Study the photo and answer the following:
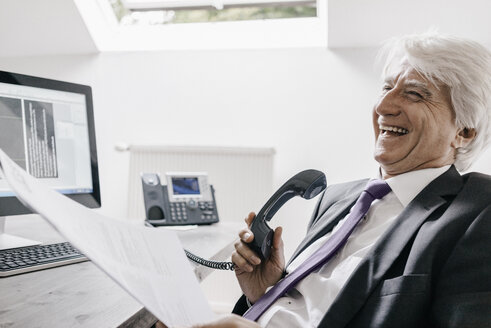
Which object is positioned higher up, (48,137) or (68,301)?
(48,137)

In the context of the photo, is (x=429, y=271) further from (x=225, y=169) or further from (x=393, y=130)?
(x=225, y=169)

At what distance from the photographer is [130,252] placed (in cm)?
78

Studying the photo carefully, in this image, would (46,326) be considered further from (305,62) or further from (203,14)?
(203,14)

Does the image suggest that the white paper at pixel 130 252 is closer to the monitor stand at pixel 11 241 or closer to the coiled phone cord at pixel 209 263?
the coiled phone cord at pixel 209 263

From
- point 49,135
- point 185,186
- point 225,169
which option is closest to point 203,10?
point 225,169

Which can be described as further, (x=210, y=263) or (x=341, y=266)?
(x=210, y=263)

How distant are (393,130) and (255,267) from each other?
1.59 feet

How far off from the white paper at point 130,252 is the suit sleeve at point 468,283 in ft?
1.34

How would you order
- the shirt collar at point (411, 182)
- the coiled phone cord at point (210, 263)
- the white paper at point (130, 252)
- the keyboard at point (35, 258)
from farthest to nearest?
1. the coiled phone cord at point (210, 263)
2. the shirt collar at point (411, 182)
3. the keyboard at point (35, 258)
4. the white paper at point (130, 252)

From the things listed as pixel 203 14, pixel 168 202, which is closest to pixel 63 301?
pixel 168 202

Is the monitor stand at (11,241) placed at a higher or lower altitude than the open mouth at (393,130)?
lower

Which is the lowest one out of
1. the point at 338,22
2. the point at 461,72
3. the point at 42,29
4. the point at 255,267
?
the point at 255,267

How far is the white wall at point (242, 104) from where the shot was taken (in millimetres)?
2885

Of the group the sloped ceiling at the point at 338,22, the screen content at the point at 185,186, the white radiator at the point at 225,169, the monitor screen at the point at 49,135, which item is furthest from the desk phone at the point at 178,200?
the sloped ceiling at the point at 338,22
